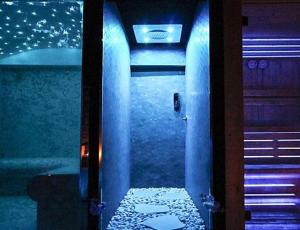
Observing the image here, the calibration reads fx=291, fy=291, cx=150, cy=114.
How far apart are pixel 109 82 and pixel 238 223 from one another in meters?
1.77

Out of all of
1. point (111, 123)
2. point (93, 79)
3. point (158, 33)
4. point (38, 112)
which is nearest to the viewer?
point (93, 79)

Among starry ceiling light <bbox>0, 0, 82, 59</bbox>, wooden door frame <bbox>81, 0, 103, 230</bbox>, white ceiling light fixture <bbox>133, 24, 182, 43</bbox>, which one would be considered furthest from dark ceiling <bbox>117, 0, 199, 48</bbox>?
starry ceiling light <bbox>0, 0, 82, 59</bbox>

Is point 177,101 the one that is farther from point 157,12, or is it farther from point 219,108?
point 219,108

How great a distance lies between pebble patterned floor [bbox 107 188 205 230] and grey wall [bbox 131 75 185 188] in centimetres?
46

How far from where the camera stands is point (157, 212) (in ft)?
11.3

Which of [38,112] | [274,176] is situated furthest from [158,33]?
[38,112]

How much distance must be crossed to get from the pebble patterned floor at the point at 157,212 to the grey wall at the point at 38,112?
8.71ft

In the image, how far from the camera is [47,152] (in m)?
6.44

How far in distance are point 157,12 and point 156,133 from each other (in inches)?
86.0

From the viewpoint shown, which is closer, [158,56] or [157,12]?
[157,12]

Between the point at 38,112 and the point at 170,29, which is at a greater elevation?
the point at 170,29

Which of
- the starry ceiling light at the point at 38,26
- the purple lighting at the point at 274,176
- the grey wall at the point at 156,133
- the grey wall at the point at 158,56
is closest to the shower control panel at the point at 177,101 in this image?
the grey wall at the point at 156,133

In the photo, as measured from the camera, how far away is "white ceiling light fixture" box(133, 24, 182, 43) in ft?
13.7

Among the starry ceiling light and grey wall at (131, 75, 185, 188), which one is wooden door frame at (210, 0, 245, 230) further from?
the starry ceiling light
